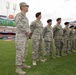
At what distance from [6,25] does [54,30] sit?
41661 mm

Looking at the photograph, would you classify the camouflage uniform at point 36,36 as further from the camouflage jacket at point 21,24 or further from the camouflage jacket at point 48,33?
the camouflage jacket at point 21,24

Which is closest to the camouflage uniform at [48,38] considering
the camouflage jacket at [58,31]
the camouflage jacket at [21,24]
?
the camouflage jacket at [58,31]

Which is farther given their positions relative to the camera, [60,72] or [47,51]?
[47,51]

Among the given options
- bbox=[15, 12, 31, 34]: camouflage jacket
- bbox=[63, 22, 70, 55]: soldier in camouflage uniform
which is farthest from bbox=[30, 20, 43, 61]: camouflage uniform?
bbox=[63, 22, 70, 55]: soldier in camouflage uniform

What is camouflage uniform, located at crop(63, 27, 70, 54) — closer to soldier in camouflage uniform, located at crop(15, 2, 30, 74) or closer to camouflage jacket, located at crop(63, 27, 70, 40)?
camouflage jacket, located at crop(63, 27, 70, 40)

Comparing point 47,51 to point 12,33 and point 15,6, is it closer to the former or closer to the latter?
point 12,33

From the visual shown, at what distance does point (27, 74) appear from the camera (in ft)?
17.6

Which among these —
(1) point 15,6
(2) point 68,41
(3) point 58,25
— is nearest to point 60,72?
(3) point 58,25

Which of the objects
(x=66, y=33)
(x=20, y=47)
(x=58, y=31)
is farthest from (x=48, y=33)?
(x=20, y=47)

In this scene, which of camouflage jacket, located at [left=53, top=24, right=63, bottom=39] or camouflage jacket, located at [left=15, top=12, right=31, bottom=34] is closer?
camouflage jacket, located at [left=15, top=12, right=31, bottom=34]

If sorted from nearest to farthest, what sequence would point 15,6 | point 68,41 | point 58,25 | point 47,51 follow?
point 47,51 → point 58,25 → point 68,41 → point 15,6

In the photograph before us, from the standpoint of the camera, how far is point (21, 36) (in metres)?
5.49

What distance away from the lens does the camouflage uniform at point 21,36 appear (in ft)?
17.7

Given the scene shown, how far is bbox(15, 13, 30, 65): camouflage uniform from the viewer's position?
5.39 metres
